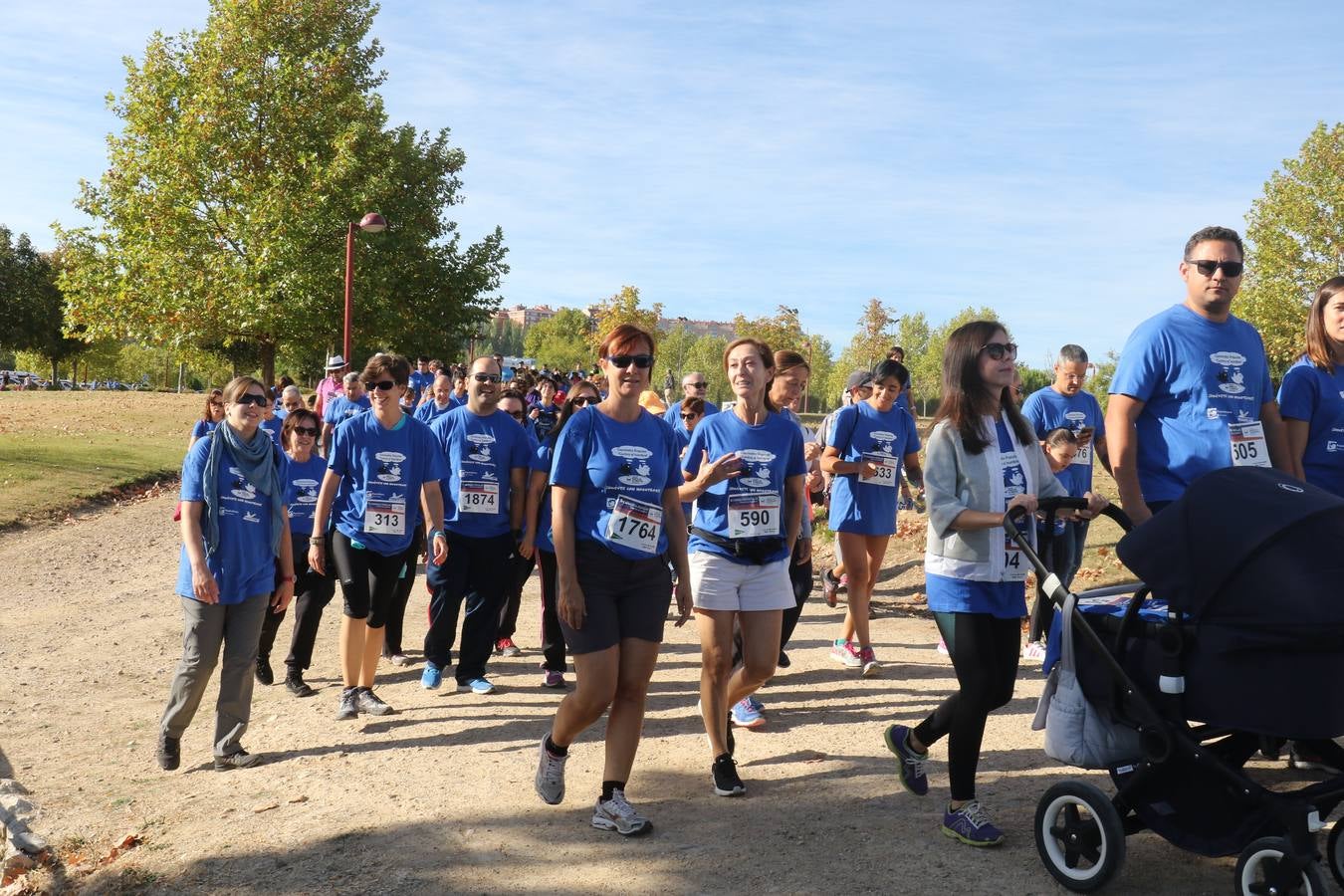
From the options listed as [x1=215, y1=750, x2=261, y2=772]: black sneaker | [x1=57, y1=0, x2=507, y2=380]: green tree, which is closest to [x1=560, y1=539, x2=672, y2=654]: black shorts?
[x1=215, y1=750, x2=261, y2=772]: black sneaker

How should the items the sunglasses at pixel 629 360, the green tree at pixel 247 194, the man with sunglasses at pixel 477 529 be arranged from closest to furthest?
the sunglasses at pixel 629 360
the man with sunglasses at pixel 477 529
the green tree at pixel 247 194

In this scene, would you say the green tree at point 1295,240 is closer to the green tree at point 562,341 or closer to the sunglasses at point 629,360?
the sunglasses at point 629,360

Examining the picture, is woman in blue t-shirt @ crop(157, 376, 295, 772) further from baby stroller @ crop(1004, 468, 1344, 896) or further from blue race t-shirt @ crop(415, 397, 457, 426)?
blue race t-shirt @ crop(415, 397, 457, 426)

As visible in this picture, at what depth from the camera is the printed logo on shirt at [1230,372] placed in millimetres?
4477

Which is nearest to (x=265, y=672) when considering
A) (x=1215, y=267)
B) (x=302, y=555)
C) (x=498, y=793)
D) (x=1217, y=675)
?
(x=302, y=555)

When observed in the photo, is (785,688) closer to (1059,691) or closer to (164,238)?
(1059,691)

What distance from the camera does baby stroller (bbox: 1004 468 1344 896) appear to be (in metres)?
3.43

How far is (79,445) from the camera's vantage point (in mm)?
25016

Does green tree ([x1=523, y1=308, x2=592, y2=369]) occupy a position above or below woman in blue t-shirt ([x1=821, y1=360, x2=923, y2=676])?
above

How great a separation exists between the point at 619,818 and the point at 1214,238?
333 cm

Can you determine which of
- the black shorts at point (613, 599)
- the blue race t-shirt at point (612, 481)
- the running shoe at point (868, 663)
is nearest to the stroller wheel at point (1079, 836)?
the black shorts at point (613, 599)

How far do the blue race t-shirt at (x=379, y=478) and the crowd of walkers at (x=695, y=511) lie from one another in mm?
14

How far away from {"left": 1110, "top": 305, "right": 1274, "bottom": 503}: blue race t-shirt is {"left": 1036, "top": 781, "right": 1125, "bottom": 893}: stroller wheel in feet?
4.21

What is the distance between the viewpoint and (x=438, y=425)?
807 centimetres
